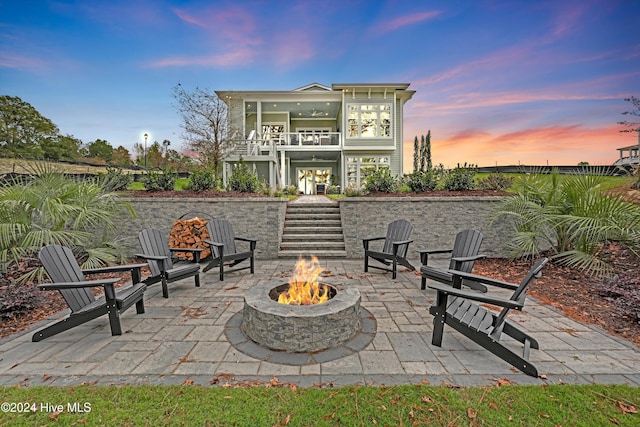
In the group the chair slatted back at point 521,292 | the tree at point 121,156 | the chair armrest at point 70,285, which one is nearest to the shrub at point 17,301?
the chair armrest at point 70,285

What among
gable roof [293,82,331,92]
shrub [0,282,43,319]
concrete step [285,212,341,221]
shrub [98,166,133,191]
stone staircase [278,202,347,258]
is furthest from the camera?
gable roof [293,82,331,92]

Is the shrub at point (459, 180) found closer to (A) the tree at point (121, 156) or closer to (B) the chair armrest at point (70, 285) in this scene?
(B) the chair armrest at point (70, 285)

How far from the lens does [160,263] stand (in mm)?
4020

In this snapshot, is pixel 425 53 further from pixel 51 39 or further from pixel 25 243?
pixel 51 39

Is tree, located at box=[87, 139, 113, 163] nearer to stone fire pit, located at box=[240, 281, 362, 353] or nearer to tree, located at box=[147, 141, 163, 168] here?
tree, located at box=[147, 141, 163, 168]

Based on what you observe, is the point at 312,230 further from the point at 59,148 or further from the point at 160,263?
the point at 59,148

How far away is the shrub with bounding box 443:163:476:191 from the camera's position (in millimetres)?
7672

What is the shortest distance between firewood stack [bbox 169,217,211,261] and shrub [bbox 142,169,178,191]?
1773mm

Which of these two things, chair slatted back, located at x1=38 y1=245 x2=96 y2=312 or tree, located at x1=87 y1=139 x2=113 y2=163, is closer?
chair slatted back, located at x1=38 y1=245 x2=96 y2=312

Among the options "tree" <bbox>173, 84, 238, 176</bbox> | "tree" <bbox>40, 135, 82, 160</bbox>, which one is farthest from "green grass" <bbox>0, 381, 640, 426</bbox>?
"tree" <bbox>40, 135, 82, 160</bbox>

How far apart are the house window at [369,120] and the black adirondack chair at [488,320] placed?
1500 centimetres

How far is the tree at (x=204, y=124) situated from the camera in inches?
488

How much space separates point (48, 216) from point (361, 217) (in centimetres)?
662

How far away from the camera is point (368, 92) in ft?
53.4
